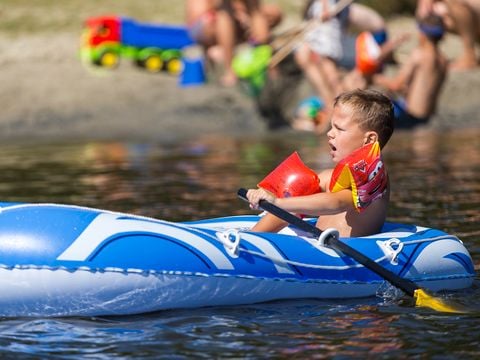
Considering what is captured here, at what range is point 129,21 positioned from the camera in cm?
1401

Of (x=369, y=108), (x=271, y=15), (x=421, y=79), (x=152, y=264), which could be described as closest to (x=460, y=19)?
(x=421, y=79)

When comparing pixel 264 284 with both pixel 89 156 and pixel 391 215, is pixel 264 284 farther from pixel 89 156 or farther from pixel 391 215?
pixel 89 156

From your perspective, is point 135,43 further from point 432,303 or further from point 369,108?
point 432,303

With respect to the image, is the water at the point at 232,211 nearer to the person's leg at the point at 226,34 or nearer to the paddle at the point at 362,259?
the paddle at the point at 362,259

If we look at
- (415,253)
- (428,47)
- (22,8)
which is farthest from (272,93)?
(415,253)

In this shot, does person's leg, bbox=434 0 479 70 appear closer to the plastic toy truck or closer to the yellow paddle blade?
the plastic toy truck

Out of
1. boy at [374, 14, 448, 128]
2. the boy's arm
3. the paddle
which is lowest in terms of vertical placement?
the paddle

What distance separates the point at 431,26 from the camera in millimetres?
11883

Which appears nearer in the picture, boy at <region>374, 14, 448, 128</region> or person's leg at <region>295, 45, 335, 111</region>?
boy at <region>374, 14, 448, 128</region>

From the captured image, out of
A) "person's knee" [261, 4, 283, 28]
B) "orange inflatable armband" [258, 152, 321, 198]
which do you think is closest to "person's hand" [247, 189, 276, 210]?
"orange inflatable armband" [258, 152, 321, 198]

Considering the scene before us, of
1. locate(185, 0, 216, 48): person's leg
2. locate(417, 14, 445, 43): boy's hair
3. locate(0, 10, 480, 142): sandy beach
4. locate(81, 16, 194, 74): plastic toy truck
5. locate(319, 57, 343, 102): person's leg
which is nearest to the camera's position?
locate(417, 14, 445, 43): boy's hair

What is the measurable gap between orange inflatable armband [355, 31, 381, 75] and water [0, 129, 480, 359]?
77 cm

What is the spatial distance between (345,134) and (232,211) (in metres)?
2.38

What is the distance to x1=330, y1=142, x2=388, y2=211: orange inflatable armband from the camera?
503 cm
